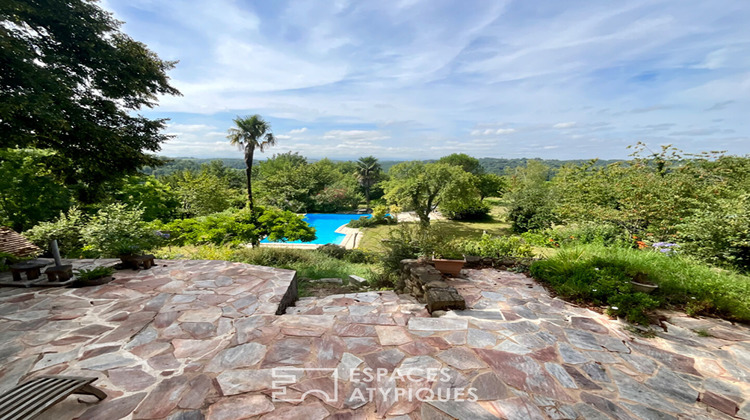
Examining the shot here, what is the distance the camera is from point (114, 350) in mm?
2342

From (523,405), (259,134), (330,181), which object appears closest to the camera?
(523,405)

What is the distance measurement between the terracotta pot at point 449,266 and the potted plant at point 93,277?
16.2 ft

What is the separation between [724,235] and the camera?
4.48 m

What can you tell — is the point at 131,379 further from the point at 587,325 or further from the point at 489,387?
the point at 587,325

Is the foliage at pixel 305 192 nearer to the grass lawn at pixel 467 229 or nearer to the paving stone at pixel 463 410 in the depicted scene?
the grass lawn at pixel 467 229

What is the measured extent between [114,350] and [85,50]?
4.67m

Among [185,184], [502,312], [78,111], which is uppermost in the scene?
[78,111]

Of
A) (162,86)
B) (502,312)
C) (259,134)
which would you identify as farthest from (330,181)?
(502,312)

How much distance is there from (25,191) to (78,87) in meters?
5.20

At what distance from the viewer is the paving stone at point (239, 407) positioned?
169cm

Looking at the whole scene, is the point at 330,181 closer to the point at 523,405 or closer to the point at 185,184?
the point at 185,184

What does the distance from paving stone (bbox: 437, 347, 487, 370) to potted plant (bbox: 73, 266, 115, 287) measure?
473 centimetres

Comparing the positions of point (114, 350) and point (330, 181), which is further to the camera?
point (330, 181)

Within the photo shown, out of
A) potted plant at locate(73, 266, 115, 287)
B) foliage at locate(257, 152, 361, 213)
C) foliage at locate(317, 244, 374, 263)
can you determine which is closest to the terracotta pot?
potted plant at locate(73, 266, 115, 287)
